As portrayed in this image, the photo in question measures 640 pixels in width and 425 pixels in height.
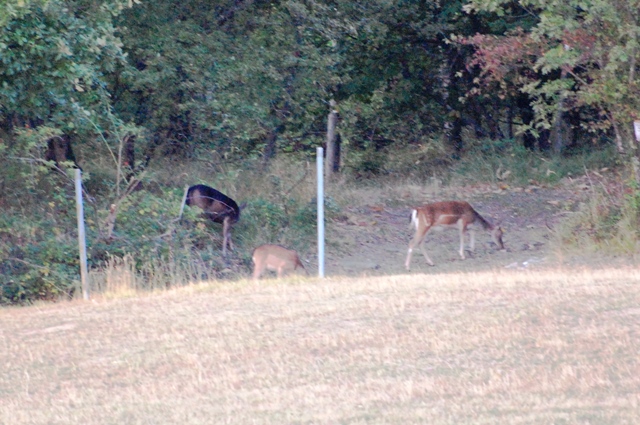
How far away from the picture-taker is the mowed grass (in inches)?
249

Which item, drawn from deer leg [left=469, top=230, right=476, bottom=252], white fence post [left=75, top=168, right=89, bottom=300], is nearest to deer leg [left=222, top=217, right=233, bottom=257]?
deer leg [left=469, top=230, right=476, bottom=252]

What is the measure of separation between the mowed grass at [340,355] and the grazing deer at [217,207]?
4.94 meters

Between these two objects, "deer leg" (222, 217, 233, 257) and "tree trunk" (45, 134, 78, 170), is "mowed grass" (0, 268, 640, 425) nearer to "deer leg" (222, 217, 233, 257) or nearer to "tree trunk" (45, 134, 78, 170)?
"deer leg" (222, 217, 233, 257)

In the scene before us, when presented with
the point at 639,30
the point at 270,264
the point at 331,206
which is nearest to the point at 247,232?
the point at 331,206

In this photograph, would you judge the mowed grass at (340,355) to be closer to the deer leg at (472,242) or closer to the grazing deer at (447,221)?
the grazing deer at (447,221)

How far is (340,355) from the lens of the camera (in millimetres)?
7707

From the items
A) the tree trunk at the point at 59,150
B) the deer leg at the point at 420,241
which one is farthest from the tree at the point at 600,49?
the tree trunk at the point at 59,150

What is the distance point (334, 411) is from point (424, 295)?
152 inches

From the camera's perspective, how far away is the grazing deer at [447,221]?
16359mm

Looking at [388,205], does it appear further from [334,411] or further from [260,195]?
[334,411]

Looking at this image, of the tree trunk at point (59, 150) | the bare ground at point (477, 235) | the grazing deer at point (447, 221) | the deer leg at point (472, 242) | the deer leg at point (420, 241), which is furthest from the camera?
the tree trunk at point (59, 150)

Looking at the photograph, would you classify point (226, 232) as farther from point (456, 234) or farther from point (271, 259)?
point (456, 234)

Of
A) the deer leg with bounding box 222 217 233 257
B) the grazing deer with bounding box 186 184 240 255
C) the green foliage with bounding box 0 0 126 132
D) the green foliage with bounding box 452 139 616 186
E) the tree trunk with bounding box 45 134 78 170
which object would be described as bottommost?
the deer leg with bounding box 222 217 233 257

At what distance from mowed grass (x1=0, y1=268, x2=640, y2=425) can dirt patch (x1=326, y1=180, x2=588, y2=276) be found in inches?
186
